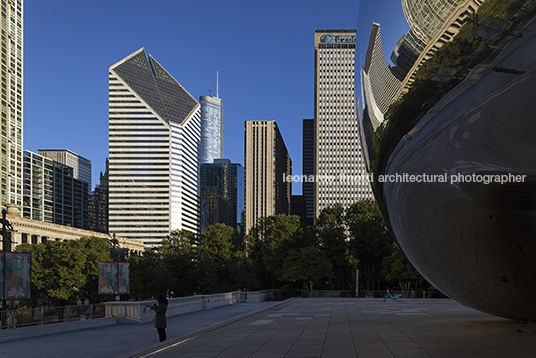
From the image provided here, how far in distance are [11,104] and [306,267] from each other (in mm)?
118962

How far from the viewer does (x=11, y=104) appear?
139 m

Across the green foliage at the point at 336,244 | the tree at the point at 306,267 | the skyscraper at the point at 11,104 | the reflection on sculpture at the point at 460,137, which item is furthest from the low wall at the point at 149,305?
the skyscraper at the point at 11,104

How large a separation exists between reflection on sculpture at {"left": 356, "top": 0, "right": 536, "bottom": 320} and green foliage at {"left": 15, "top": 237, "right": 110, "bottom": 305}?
4903 cm

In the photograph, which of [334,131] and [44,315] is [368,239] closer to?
[44,315]

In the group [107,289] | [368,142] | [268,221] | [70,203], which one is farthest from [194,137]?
[368,142]

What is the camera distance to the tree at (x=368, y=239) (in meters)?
60.6

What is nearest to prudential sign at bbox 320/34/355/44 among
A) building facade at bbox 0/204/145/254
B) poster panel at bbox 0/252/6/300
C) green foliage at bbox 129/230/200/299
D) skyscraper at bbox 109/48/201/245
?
skyscraper at bbox 109/48/201/245

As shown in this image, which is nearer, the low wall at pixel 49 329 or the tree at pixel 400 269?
the low wall at pixel 49 329

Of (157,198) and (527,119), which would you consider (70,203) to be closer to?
(157,198)

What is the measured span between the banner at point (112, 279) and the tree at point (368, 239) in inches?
1565

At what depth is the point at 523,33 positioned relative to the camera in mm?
3512

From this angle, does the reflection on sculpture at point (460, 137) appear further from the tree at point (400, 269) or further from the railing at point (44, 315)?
the tree at point (400, 269)

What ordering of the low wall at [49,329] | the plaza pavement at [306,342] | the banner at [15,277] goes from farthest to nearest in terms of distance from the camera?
the banner at [15,277], the low wall at [49,329], the plaza pavement at [306,342]

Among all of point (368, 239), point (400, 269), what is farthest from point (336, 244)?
point (400, 269)
